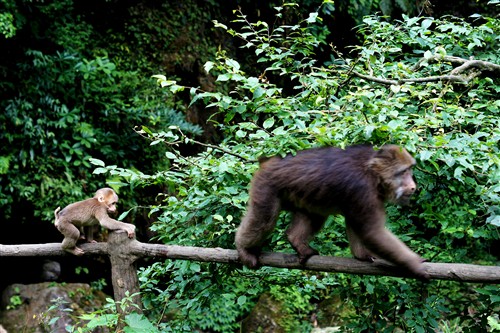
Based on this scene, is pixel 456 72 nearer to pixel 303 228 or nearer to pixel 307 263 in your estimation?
pixel 303 228

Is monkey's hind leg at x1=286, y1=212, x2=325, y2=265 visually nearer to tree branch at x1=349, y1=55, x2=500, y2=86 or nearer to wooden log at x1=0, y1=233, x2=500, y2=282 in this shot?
wooden log at x1=0, y1=233, x2=500, y2=282

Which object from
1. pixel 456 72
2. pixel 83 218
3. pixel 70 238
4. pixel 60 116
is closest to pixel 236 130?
pixel 83 218

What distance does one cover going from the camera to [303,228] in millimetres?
3898

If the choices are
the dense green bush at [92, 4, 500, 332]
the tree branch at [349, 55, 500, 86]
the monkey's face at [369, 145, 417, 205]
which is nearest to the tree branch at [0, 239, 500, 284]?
the dense green bush at [92, 4, 500, 332]

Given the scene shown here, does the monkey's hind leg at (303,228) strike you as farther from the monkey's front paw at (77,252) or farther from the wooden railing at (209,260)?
the monkey's front paw at (77,252)

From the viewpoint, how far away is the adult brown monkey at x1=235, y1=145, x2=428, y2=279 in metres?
3.40

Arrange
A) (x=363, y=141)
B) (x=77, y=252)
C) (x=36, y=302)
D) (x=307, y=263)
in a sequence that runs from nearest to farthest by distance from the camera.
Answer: (x=307, y=263)
(x=363, y=141)
(x=77, y=252)
(x=36, y=302)

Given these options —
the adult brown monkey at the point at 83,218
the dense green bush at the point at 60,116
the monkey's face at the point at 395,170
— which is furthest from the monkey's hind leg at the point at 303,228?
the dense green bush at the point at 60,116

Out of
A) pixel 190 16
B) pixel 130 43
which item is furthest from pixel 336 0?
pixel 130 43

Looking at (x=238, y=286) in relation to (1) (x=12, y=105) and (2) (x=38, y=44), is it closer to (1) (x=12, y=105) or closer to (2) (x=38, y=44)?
(1) (x=12, y=105)

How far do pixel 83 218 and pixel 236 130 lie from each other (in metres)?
1.39

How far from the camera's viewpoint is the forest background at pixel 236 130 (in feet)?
12.7

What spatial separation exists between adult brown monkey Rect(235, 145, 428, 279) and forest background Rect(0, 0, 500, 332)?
124 mm

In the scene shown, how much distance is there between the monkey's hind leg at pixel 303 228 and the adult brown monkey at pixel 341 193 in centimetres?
1
